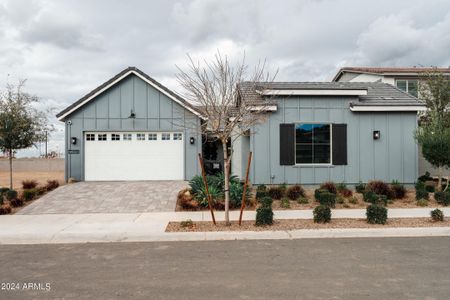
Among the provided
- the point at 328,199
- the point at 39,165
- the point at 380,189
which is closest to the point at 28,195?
the point at 328,199

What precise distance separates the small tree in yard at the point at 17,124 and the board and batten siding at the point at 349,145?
973 centimetres

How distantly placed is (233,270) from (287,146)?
8.74m

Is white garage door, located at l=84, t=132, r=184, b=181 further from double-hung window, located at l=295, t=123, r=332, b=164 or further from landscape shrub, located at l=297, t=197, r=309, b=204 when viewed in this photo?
landscape shrub, located at l=297, t=197, r=309, b=204

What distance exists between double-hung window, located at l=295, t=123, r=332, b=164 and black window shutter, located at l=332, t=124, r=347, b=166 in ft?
0.74

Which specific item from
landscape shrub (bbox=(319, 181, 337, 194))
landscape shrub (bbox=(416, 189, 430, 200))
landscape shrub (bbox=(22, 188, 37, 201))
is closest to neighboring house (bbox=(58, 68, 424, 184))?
landscape shrub (bbox=(319, 181, 337, 194))

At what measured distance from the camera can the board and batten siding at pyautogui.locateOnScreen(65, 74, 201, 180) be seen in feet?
49.3

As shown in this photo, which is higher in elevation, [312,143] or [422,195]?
[312,143]

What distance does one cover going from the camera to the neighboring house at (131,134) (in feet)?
49.2

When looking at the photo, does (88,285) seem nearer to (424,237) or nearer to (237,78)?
(237,78)

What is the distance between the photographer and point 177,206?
10.5 metres

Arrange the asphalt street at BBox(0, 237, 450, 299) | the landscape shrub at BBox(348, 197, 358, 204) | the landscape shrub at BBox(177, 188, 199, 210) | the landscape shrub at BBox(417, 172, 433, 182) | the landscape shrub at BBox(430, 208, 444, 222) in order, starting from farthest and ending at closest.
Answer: the landscape shrub at BBox(417, 172, 433, 182)
the landscape shrub at BBox(348, 197, 358, 204)
the landscape shrub at BBox(177, 188, 199, 210)
the landscape shrub at BBox(430, 208, 444, 222)
the asphalt street at BBox(0, 237, 450, 299)

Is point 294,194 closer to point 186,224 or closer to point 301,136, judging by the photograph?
point 301,136

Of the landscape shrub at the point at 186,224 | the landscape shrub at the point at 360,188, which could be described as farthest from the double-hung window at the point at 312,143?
the landscape shrub at the point at 186,224

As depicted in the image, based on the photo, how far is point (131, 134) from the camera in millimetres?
15281
